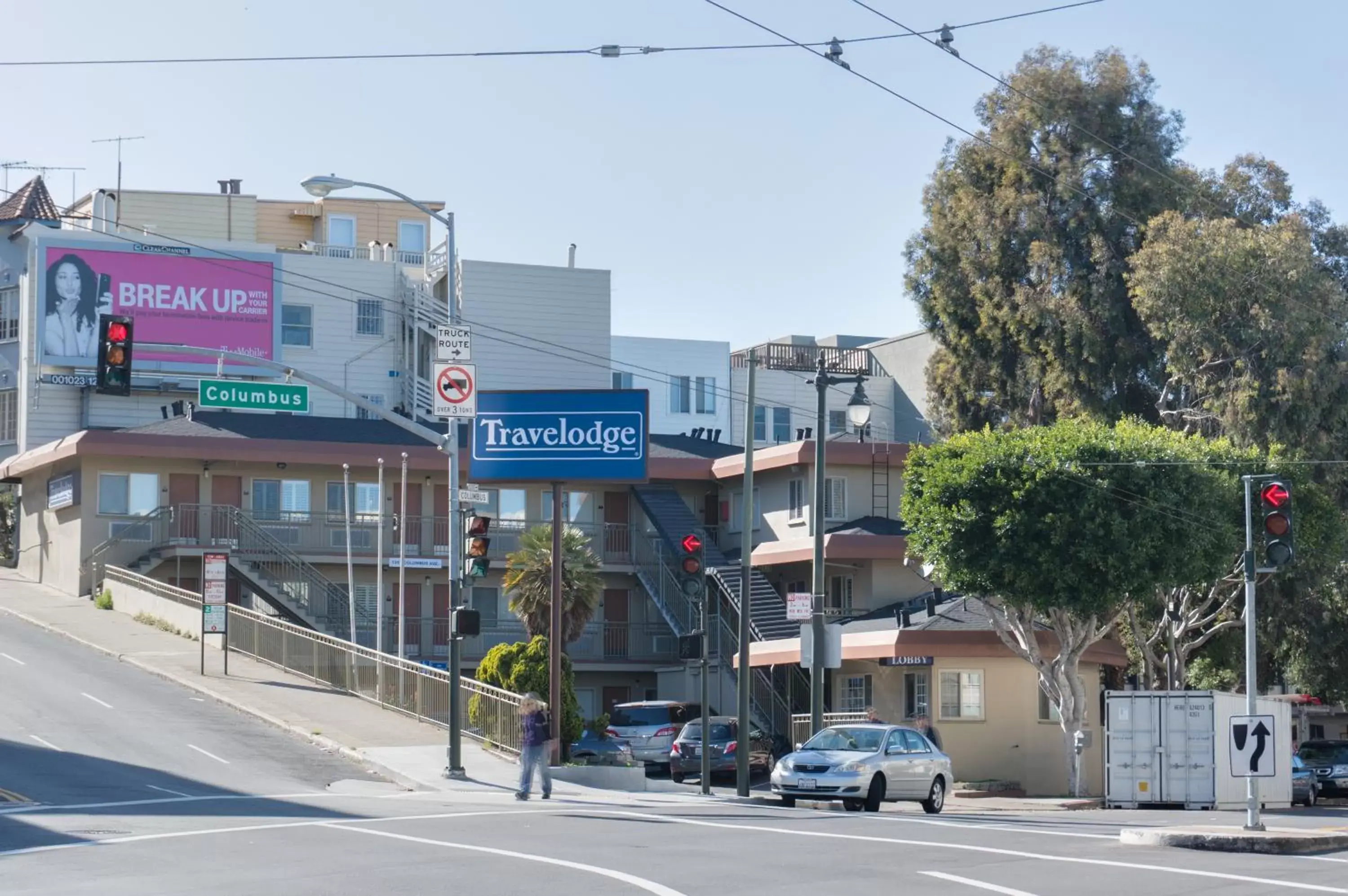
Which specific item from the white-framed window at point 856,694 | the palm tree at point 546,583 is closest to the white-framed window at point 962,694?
the white-framed window at point 856,694

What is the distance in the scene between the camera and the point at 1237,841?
2006 cm

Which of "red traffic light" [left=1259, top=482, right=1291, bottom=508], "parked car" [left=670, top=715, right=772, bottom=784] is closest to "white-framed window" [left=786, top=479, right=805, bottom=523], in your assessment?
"parked car" [left=670, top=715, right=772, bottom=784]

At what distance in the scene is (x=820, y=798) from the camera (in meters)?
28.2

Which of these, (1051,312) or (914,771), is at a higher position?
(1051,312)

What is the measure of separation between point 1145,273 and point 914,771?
2049 cm

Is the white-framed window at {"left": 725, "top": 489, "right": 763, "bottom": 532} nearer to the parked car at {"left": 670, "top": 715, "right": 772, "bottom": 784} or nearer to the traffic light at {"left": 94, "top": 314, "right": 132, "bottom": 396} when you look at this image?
the parked car at {"left": 670, "top": 715, "right": 772, "bottom": 784}

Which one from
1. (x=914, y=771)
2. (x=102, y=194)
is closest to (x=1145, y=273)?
(x=914, y=771)

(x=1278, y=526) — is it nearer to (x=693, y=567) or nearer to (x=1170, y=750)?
(x=693, y=567)

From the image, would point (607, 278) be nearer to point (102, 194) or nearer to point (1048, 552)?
point (102, 194)

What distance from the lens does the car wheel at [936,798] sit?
1157 inches

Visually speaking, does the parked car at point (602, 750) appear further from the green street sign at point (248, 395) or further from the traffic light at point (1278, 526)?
the traffic light at point (1278, 526)

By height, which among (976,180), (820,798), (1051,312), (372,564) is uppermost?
(976,180)

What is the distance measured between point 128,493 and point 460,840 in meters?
34.0

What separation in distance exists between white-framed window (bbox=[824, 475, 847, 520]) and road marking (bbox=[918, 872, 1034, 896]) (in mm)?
33129
